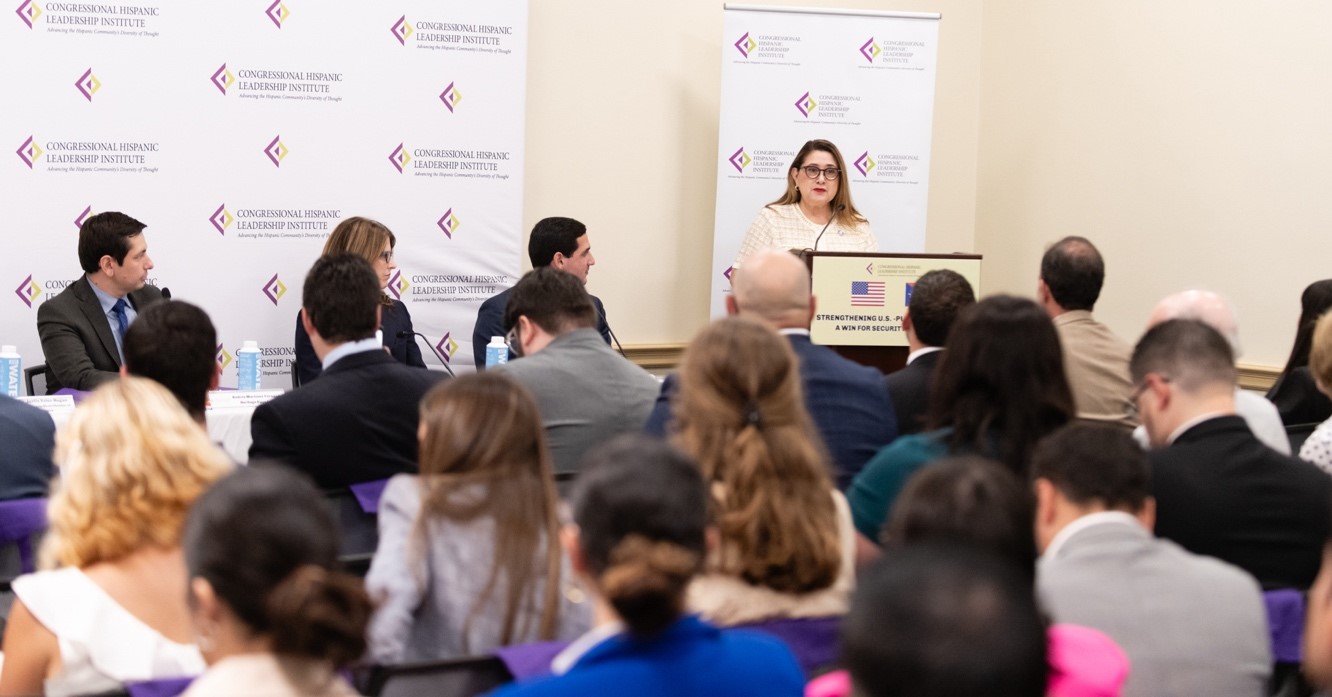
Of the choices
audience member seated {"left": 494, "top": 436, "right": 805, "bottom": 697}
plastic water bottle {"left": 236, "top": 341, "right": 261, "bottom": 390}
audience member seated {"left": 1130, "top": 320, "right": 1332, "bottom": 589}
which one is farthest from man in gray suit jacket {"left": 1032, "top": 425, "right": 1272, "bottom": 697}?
plastic water bottle {"left": 236, "top": 341, "right": 261, "bottom": 390}

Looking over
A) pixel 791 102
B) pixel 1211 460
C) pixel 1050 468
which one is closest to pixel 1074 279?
pixel 1211 460

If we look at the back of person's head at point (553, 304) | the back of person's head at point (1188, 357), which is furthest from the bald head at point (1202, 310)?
the back of person's head at point (553, 304)

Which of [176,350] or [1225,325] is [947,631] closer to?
[176,350]

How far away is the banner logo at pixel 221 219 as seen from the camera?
5.64m

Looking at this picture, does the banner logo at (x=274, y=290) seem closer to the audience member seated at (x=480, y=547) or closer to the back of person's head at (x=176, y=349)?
the back of person's head at (x=176, y=349)

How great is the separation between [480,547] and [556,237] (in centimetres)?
395

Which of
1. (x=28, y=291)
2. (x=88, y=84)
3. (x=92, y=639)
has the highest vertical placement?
(x=88, y=84)

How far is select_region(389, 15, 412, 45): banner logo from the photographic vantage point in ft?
19.6

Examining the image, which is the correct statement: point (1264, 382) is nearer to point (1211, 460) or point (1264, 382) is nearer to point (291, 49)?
point (1211, 460)

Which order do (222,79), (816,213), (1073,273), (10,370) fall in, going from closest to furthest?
1. (1073,273)
2. (10,370)
3. (222,79)
4. (816,213)

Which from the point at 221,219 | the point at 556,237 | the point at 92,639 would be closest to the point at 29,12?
the point at 221,219

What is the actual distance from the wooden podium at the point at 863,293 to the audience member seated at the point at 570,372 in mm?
1949

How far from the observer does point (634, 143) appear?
273 inches

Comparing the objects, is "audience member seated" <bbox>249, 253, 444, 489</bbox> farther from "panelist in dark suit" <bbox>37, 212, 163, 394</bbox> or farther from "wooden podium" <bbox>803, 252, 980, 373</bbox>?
"wooden podium" <bbox>803, 252, 980, 373</bbox>
